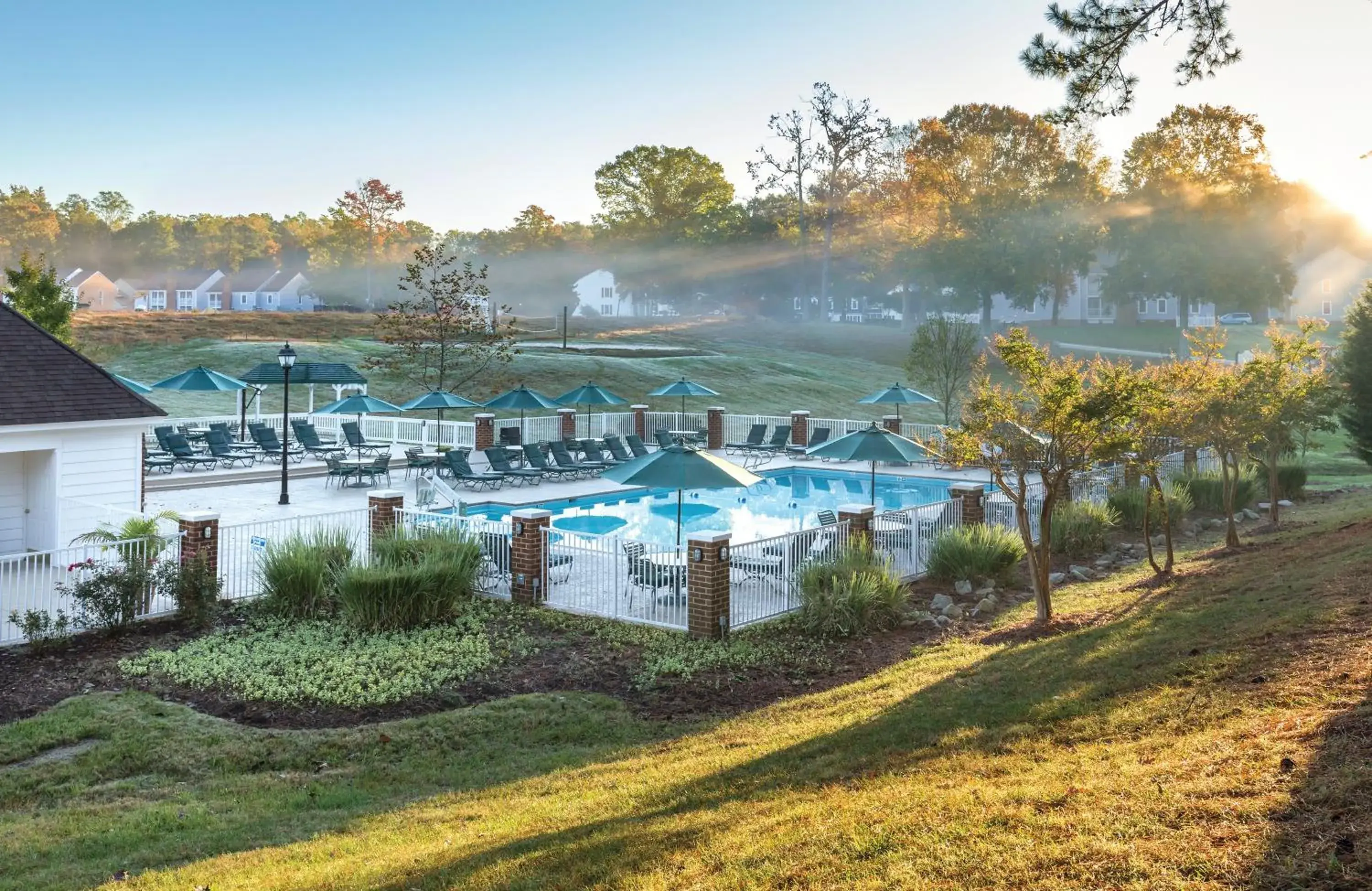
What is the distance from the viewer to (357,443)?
26.7 metres

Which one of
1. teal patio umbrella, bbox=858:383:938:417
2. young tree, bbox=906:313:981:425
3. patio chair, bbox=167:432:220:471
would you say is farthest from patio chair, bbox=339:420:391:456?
young tree, bbox=906:313:981:425

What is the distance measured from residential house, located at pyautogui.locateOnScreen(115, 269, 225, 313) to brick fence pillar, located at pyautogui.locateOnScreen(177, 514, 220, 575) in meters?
99.0

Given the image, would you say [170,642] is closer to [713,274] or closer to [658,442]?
[658,442]

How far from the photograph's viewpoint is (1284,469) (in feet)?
70.8

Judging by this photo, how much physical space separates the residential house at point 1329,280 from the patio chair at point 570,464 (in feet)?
239

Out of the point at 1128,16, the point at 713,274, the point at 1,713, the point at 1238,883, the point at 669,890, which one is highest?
the point at 713,274

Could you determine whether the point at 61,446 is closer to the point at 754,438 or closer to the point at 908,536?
the point at 908,536

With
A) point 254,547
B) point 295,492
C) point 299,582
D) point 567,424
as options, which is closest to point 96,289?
point 567,424

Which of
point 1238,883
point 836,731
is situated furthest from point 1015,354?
point 1238,883

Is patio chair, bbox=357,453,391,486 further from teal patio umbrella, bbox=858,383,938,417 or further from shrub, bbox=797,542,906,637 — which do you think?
shrub, bbox=797,542,906,637

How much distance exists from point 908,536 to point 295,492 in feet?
44.0

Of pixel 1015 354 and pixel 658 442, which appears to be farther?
pixel 658 442

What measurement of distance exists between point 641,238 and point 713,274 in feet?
22.6

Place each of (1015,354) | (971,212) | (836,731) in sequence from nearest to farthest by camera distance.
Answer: (836,731) → (1015,354) → (971,212)
